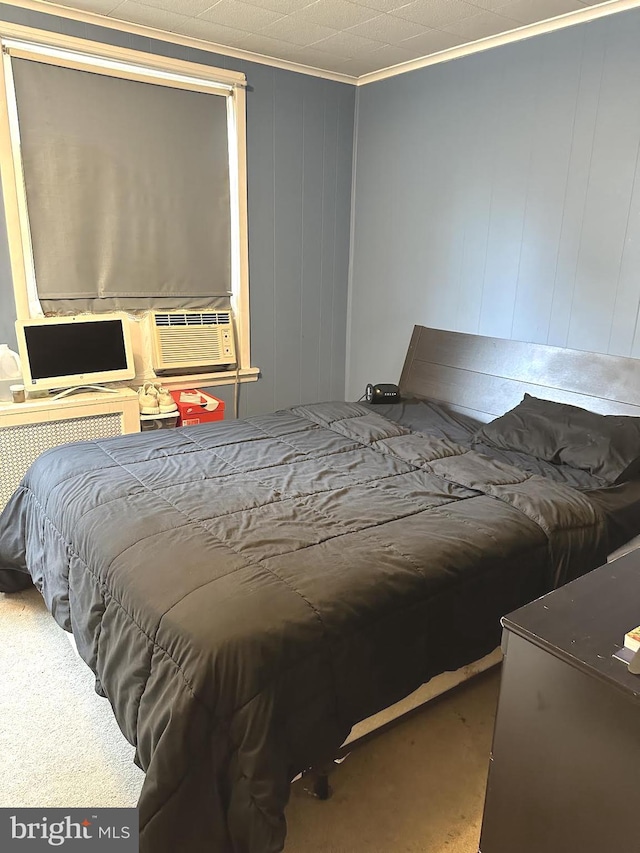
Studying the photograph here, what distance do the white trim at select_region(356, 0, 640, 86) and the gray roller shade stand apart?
1016mm

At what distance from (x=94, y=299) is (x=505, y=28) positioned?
2.42m

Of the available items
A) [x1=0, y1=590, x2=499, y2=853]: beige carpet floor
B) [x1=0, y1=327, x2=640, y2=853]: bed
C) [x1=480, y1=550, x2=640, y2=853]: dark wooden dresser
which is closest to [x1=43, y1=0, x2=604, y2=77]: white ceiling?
[x1=0, y1=327, x2=640, y2=853]: bed

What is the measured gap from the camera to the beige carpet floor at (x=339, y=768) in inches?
65.7

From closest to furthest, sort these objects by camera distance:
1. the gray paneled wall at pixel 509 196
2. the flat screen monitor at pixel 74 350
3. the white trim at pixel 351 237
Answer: the gray paneled wall at pixel 509 196, the flat screen monitor at pixel 74 350, the white trim at pixel 351 237

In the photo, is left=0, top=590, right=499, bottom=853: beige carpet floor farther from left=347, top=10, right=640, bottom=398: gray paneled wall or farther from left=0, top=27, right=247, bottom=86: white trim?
left=0, top=27, right=247, bottom=86: white trim

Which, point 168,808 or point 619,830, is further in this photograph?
point 168,808

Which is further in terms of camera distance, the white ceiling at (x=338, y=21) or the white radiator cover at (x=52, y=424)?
the white radiator cover at (x=52, y=424)

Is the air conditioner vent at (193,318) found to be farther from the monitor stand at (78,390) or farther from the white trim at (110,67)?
the white trim at (110,67)

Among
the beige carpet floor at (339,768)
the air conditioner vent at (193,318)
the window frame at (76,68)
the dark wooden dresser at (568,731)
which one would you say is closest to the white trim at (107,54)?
the window frame at (76,68)

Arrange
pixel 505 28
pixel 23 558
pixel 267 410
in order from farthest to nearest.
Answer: pixel 267 410 < pixel 505 28 < pixel 23 558

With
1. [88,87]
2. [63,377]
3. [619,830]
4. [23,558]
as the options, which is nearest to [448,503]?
[619,830]

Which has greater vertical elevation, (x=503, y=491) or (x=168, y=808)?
(x=503, y=491)

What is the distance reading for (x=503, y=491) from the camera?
221cm

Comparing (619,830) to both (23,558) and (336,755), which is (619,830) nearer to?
(336,755)
